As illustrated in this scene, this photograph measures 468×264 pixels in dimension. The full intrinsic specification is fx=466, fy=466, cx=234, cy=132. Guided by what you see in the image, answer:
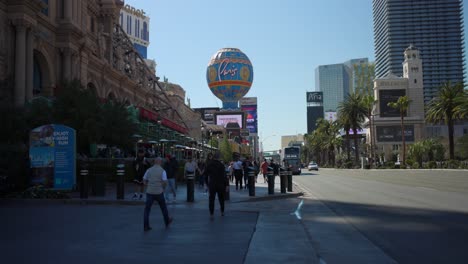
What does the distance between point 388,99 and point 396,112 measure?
5.37 m

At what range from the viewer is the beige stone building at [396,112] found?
132625mm

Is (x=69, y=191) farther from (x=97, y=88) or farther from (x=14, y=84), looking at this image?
(x=97, y=88)

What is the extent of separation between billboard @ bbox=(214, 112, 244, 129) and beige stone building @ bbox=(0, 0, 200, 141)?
75811 millimetres

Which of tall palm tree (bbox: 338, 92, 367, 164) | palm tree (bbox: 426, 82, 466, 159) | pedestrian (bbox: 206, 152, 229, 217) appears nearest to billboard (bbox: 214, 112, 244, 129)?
tall palm tree (bbox: 338, 92, 367, 164)

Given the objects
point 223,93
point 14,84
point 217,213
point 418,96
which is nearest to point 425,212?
point 217,213

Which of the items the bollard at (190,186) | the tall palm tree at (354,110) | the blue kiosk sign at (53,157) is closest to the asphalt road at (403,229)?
the bollard at (190,186)

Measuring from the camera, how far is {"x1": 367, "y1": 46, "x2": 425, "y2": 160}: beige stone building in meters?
133

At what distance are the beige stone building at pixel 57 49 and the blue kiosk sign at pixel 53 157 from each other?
3.94m

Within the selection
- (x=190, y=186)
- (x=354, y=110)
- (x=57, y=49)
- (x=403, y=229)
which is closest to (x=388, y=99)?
(x=354, y=110)

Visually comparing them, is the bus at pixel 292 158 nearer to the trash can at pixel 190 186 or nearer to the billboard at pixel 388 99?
the trash can at pixel 190 186

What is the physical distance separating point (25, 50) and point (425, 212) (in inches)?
976

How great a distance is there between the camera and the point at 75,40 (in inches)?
1372

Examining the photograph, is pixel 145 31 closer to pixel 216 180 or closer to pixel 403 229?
pixel 216 180

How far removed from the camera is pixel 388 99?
135250mm
